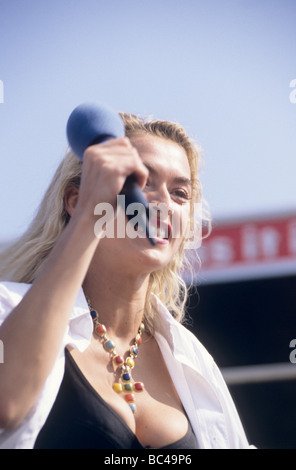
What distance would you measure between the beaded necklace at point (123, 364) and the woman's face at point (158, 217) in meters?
0.18

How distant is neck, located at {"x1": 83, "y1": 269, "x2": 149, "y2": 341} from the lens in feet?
6.06

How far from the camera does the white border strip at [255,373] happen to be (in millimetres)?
4141

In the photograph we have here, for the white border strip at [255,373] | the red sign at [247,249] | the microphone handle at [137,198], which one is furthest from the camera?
the white border strip at [255,373]

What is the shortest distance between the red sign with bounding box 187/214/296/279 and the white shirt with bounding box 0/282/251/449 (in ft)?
6.56

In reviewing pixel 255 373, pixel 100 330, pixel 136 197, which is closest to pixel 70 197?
pixel 100 330

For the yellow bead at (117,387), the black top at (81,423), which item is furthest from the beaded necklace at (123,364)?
the black top at (81,423)

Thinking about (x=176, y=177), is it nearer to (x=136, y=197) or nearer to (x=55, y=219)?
(x=55, y=219)

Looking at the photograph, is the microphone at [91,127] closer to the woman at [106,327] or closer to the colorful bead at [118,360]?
the woman at [106,327]

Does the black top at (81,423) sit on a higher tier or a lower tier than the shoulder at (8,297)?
lower

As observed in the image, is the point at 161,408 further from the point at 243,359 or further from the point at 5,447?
the point at 243,359

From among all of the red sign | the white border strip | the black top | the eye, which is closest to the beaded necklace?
the black top

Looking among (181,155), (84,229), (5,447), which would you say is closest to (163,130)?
(181,155)

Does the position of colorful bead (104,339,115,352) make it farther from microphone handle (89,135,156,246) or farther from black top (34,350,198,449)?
microphone handle (89,135,156,246)
